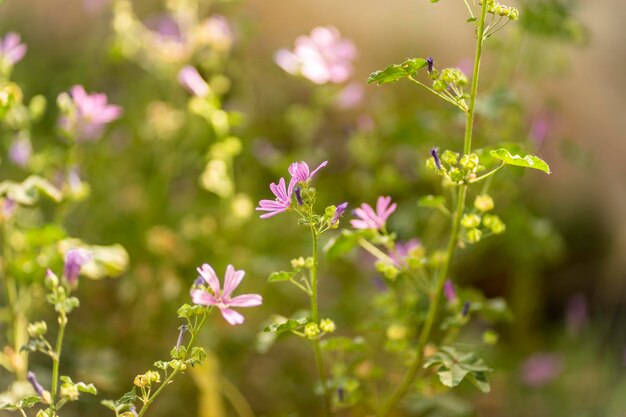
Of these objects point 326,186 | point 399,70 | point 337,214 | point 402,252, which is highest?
point 399,70

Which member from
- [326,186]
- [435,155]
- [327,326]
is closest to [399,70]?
[435,155]

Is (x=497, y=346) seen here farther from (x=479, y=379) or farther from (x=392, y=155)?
(x=479, y=379)

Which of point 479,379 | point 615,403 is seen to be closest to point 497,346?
point 615,403

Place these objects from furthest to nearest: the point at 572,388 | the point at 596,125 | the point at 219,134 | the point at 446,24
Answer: the point at 446,24 < the point at 596,125 < the point at 572,388 < the point at 219,134

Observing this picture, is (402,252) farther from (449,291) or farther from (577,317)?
(577,317)

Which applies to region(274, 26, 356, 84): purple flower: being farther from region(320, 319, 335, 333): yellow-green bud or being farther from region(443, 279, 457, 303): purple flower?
region(320, 319, 335, 333): yellow-green bud

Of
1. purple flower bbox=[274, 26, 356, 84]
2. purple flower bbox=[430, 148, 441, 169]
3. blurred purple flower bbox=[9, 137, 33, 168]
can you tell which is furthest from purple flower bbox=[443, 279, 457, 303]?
blurred purple flower bbox=[9, 137, 33, 168]
